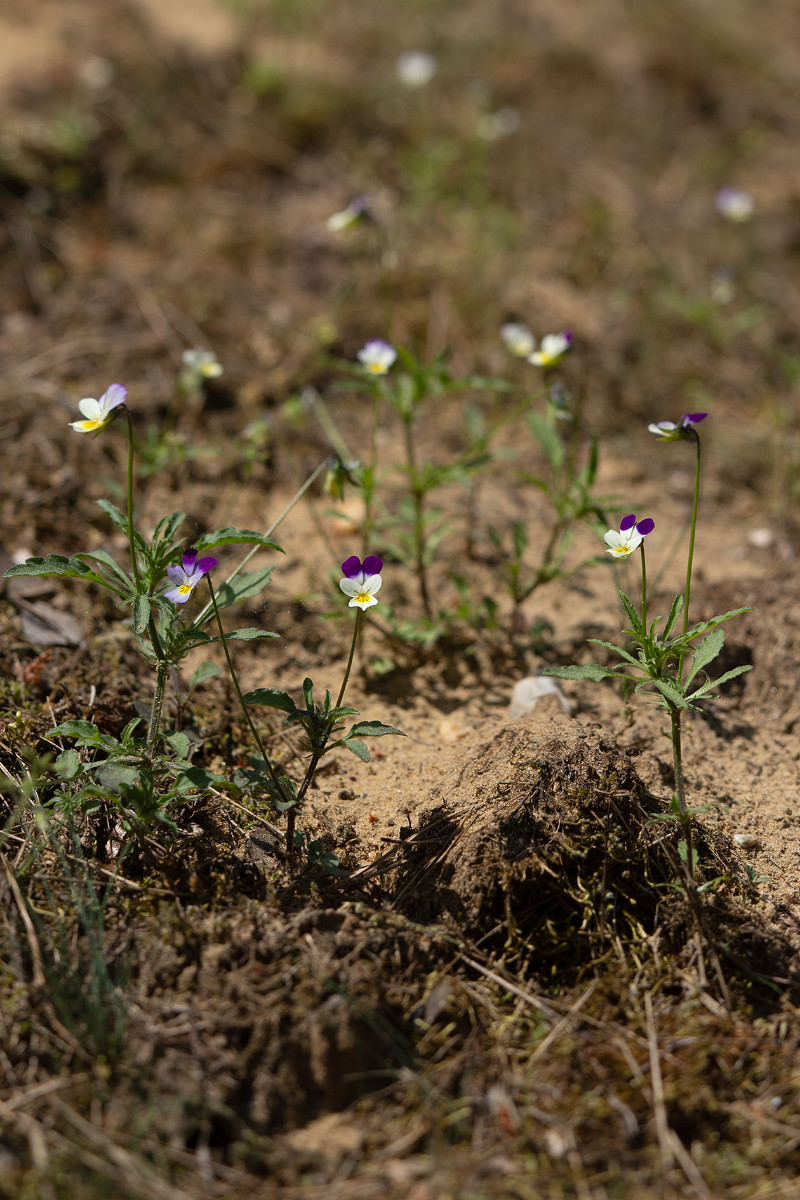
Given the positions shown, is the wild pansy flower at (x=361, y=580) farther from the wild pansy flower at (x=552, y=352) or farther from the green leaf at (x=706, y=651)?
the wild pansy flower at (x=552, y=352)

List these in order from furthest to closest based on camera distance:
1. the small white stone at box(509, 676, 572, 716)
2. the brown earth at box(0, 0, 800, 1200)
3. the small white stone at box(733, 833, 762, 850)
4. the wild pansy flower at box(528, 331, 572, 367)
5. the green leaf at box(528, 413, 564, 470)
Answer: the green leaf at box(528, 413, 564, 470)
the wild pansy flower at box(528, 331, 572, 367)
the small white stone at box(509, 676, 572, 716)
the small white stone at box(733, 833, 762, 850)
the brown earth at box(0, 0, 800, 1200)

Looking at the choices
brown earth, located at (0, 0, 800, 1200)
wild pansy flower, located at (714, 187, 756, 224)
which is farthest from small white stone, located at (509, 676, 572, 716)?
wild pansy flower, located at (714, 187, 756, 224)

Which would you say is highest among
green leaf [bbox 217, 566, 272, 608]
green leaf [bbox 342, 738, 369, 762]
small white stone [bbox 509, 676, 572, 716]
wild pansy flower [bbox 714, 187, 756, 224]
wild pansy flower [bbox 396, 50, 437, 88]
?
wild pansy flower [bbox 396, 50, 437, 88]

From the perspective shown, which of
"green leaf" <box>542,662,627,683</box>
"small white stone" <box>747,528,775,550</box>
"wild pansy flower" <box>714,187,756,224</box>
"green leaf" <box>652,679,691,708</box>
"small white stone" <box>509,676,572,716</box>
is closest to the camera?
"green leaf" <box>652,679,691,708</box>

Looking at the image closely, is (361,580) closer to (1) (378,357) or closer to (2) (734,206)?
(1) (378,357)

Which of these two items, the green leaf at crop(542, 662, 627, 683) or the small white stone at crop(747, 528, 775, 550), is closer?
the green leaf at crop(542, 662, 627, 683)

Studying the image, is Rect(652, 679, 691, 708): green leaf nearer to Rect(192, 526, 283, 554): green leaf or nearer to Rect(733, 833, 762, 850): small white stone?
Rect(733, 833, 762, 850): small white stone
